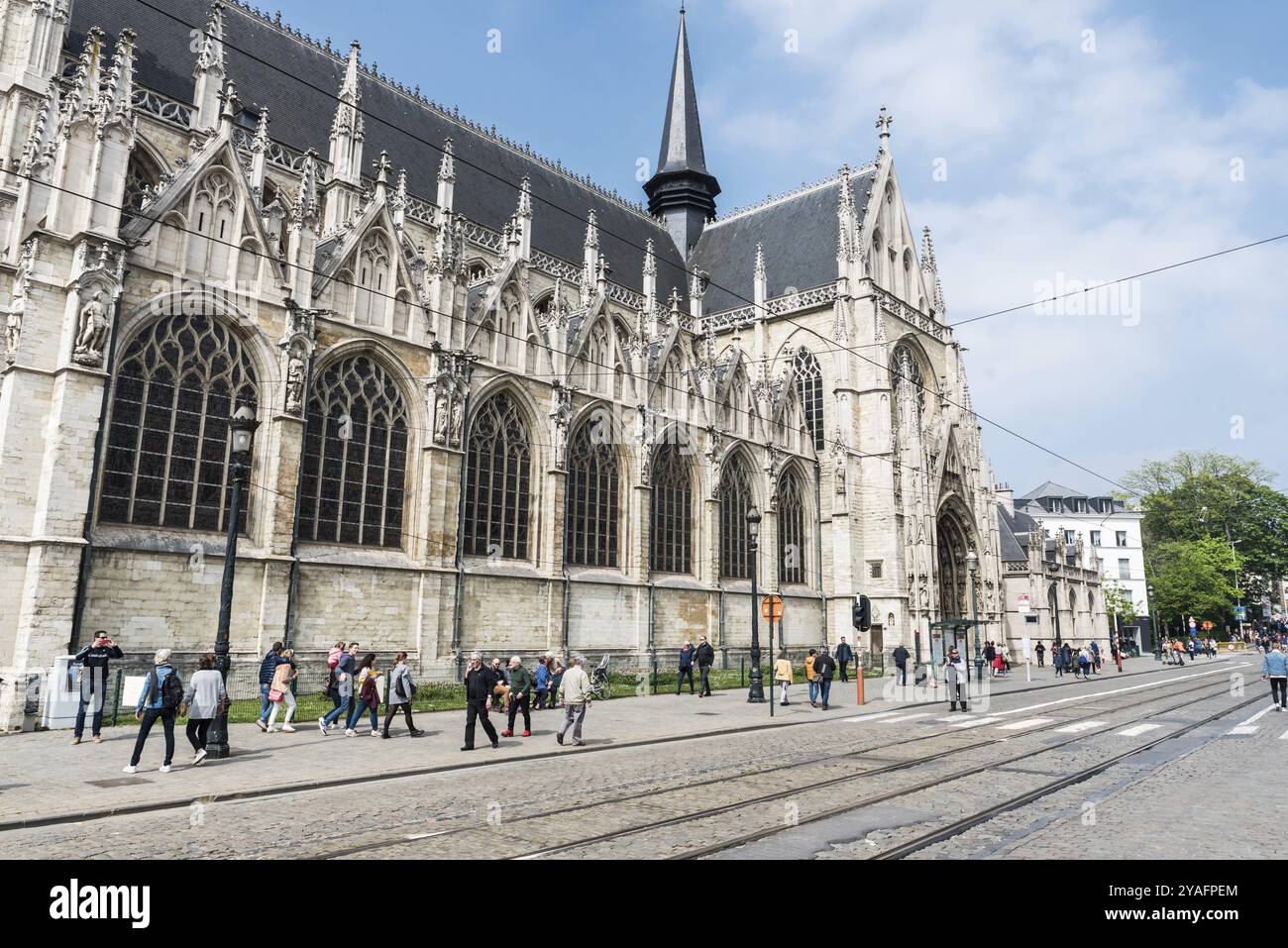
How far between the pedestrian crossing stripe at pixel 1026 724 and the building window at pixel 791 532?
17249 millimetres

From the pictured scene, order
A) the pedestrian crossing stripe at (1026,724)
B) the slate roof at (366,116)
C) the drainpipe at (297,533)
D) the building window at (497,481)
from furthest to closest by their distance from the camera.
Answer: the slate roof at (366,116) < the building window at (497,481) < the drainpipe at (297,533) < the pedestrian crossing stripe at (1026,724)

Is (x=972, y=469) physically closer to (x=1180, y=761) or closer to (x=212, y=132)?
(x=1180, y=761)

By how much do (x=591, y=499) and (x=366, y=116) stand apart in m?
16.6

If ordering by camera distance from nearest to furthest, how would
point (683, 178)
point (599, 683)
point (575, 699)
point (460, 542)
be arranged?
point (575, 699)
point (460, 542)
point (599, 683)
point (683, 178)

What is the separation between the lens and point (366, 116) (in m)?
30.0

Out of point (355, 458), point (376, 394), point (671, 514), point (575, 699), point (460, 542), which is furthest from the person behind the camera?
point (671, 514)

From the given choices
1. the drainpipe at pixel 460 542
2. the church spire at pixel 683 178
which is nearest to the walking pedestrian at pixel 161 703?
the drainpipe at pixel 460 542

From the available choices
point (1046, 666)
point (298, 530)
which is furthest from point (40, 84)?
point (1046, 666)

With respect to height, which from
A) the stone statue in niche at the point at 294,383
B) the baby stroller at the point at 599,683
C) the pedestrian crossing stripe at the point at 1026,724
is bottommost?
the pedestrian crossing stripe at the point at 1026,724

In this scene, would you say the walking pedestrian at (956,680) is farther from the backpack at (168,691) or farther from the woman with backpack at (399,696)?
the backpack at (168,691)

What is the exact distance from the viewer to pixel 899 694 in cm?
2442

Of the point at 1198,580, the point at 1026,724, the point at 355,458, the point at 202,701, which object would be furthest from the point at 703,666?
the point at 1198,580

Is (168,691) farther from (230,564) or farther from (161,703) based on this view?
(230,564)

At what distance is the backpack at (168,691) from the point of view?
34.8ft
